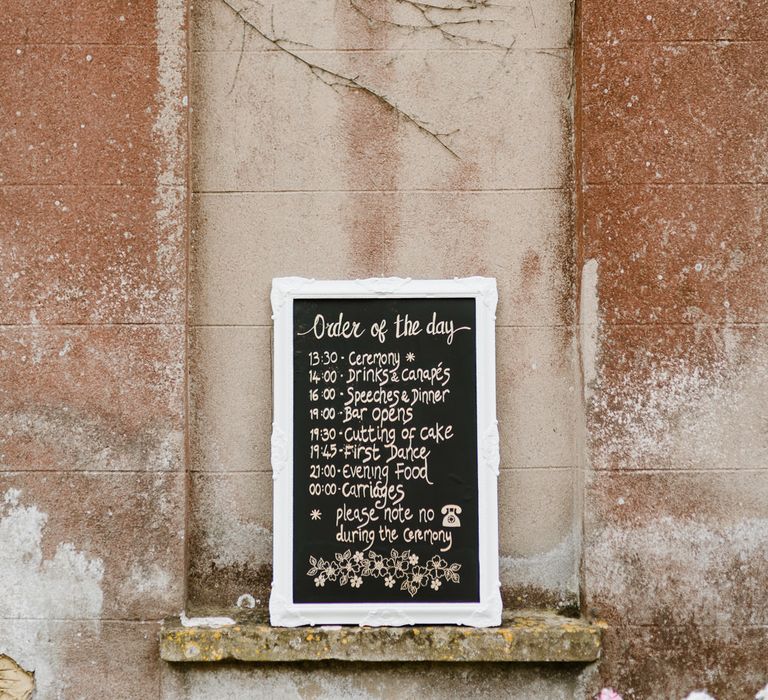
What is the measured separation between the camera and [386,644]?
295cm

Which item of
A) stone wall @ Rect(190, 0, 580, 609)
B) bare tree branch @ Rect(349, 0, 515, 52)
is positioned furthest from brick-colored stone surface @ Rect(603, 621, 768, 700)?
bare tree branch @ Rect(349, 0, 515, 52)

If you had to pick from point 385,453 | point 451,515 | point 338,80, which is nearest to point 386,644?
point 451,515

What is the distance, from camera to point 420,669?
300cm

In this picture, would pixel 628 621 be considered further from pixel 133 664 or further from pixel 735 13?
pixel 735 13

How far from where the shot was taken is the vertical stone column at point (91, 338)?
9.88 feet

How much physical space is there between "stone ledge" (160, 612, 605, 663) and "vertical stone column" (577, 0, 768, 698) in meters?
0.23

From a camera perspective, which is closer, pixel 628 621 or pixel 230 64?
pixel 628 621

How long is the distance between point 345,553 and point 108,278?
1.54m

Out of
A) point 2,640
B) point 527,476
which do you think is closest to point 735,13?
point 527,476

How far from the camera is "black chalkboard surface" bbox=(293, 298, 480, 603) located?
3.05m

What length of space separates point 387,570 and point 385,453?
1.60 ft

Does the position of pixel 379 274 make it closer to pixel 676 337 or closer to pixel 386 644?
pixel 676 337

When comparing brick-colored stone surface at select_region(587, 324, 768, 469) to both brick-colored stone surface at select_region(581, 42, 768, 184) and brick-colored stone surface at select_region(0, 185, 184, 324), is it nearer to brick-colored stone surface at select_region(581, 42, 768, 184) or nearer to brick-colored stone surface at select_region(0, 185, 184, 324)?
brick-colored stone surface at select_region(581, 42, 768, 184)

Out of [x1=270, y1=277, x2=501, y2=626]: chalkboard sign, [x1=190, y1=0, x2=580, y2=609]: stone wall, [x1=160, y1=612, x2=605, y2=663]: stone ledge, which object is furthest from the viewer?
[x1=190, y1=0, x2=580, y2=609]: stone wall
